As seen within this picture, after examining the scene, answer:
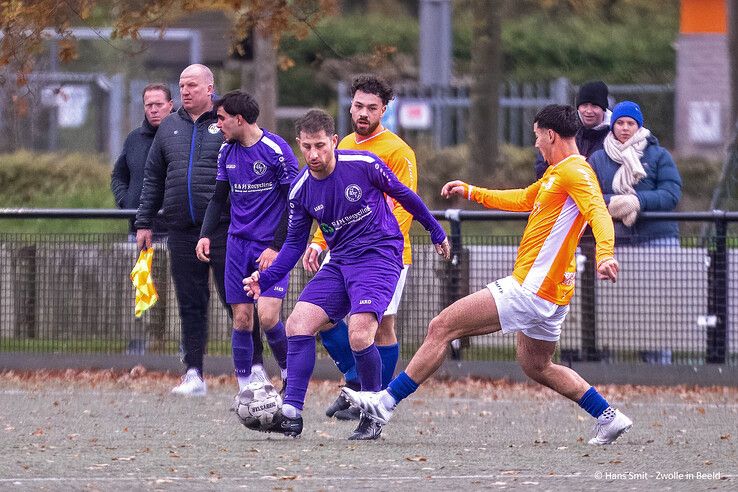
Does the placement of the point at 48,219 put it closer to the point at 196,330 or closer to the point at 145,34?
the point at 196,330

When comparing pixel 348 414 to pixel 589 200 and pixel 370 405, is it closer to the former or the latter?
pixel 370 405

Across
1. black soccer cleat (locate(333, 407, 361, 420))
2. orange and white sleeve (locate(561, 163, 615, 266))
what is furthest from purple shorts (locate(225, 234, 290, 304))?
orange and white sleeve (locate(561, 163, 615, 266))

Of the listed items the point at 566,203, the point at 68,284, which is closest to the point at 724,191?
the point at 68,284

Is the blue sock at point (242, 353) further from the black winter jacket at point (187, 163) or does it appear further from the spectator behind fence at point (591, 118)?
the spectator behind fence at point (591, 118)

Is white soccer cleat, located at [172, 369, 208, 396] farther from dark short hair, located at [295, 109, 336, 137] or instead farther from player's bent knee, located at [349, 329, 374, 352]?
dark short hair, located at [295, 109, 336, 137]

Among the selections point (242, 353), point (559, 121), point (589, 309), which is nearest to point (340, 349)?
point (242, 353)

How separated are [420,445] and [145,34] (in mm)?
17967

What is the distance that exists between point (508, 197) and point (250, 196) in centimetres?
179

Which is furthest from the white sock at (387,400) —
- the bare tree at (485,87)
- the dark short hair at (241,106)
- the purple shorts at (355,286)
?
the bare tree at (485,87)

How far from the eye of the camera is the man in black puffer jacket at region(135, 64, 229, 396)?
477 inches

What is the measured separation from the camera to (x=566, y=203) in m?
9.74

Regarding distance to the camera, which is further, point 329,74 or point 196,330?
point 329,74

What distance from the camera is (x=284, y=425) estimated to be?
32.0ft

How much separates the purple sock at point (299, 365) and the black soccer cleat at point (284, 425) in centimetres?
10
